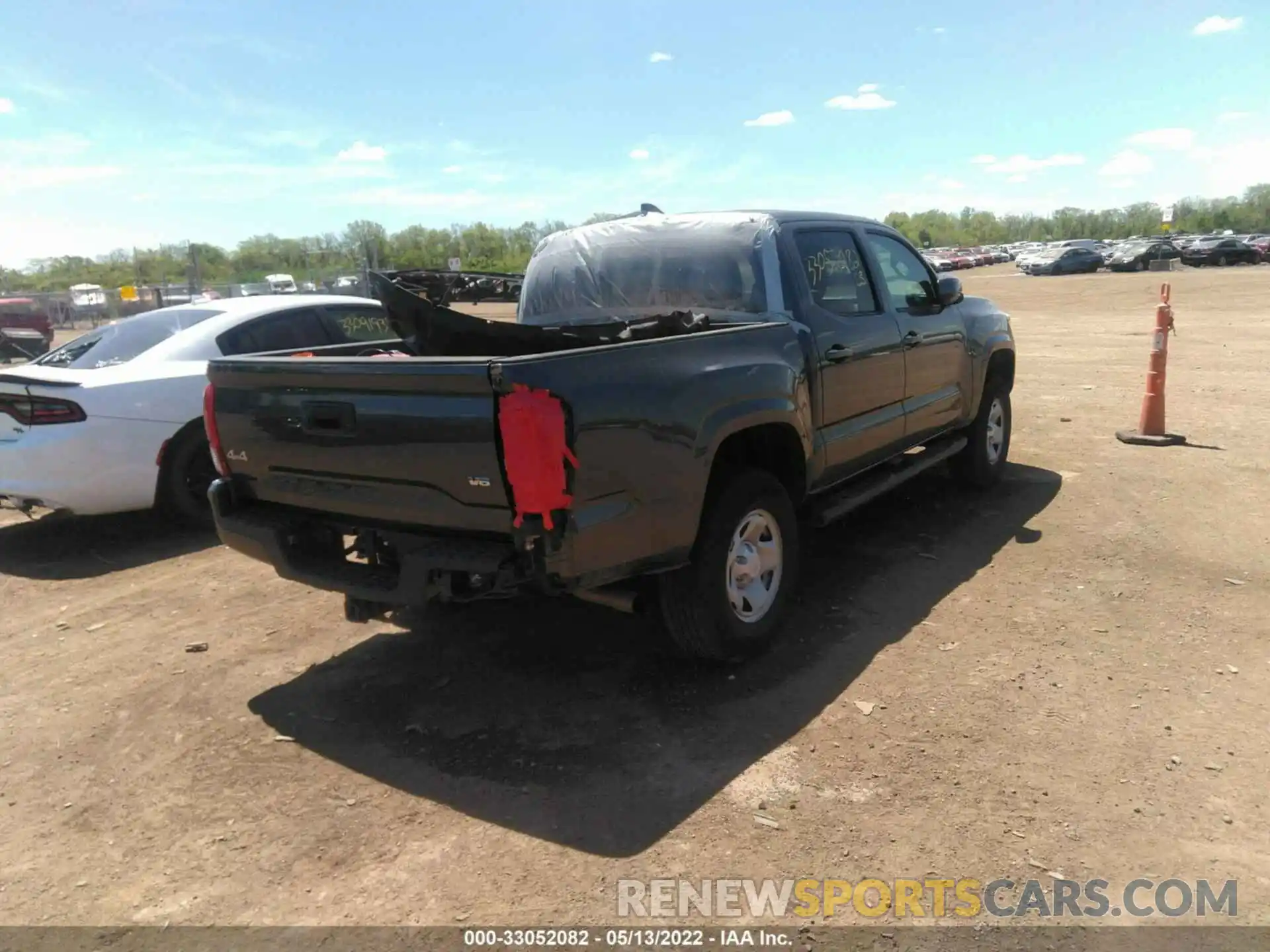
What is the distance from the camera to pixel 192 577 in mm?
5508

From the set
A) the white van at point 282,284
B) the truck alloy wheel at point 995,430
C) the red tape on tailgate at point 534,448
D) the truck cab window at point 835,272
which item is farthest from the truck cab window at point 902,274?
the white van at point 282,284

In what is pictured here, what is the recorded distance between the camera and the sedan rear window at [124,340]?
629 centimetres

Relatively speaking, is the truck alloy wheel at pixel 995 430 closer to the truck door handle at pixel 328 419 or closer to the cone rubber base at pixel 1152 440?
the cone rubber base at pixel 1152 440

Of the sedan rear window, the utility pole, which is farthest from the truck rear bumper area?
the utility pole

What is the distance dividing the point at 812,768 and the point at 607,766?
74 centimetres

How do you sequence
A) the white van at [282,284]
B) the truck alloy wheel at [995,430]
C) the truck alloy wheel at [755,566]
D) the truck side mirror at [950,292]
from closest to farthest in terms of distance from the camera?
the truck alloy wheel at [755,566] < the truck side mirror at [950,292] < the truck alloy wheel at [995,430] < the white van at [282,284]

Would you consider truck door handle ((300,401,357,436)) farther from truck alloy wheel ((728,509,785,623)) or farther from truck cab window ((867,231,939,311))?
truck cab window ((867,231,939,311))

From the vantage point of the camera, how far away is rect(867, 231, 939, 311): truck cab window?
5492 millimetres

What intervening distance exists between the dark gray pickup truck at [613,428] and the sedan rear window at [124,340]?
2008mm

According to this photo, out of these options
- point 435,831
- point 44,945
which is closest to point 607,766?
point 435,831

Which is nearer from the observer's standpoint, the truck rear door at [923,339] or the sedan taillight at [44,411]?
the truck rear door at [923,339]

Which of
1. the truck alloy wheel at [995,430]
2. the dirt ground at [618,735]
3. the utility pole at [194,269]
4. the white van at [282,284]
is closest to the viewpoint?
the dirt ground at [618,735]

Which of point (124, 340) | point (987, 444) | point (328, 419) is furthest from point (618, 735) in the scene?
point (124, 340)

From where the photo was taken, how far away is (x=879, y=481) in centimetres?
531
